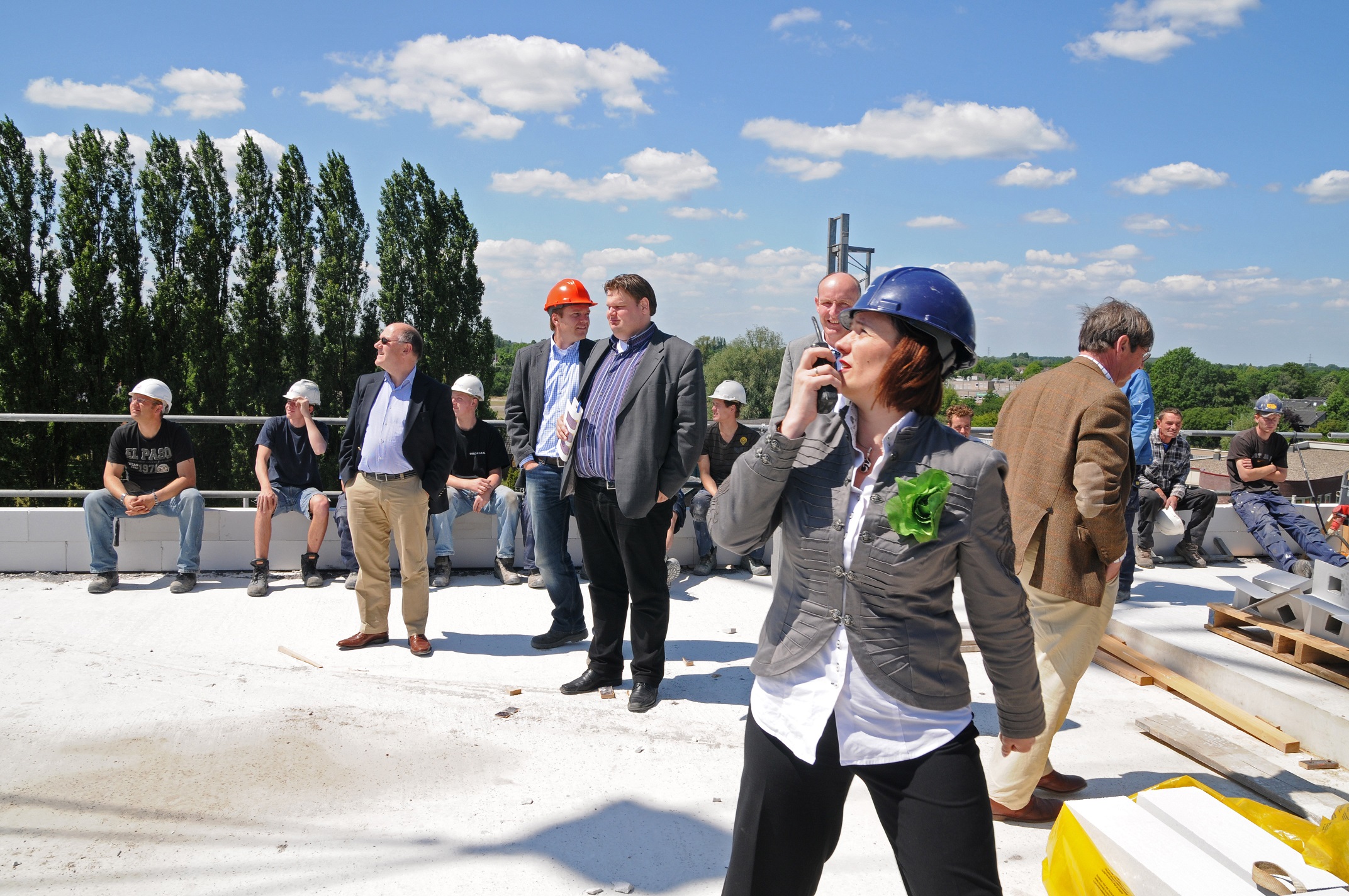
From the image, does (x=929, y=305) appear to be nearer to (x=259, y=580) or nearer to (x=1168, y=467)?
(x=259, y=580)

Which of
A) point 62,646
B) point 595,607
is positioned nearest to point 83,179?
point 62,646

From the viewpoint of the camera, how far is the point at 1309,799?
11.4 feet

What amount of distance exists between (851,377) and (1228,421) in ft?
143

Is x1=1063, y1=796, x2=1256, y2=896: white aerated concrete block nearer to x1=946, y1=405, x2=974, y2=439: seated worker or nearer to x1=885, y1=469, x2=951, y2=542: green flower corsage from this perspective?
x1=885, y1=469, x2=951, y2=542: green flower corsage

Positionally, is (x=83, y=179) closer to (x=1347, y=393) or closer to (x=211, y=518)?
(x=211, y=518)

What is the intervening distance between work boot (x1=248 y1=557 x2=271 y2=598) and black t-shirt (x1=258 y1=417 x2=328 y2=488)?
63 cm

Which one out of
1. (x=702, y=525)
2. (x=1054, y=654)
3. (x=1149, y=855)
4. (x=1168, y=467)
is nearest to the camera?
(x=1149, y=855)

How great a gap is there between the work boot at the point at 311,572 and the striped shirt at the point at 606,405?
301cm

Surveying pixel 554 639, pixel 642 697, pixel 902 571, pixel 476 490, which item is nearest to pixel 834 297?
pixel 642 697

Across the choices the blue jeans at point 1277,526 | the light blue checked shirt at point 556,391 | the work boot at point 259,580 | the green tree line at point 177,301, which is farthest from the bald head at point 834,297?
the green tree line at point 177,301

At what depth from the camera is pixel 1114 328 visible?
3098mm

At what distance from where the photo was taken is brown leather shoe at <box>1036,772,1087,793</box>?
11.3 ft

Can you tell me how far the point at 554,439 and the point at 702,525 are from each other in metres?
2.19

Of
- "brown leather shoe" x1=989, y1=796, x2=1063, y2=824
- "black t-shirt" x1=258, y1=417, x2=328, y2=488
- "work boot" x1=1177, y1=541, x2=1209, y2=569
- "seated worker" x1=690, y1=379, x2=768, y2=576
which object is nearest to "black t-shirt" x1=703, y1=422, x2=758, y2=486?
"seated worker" x1=690, y1=379, x2=768, y2=576
